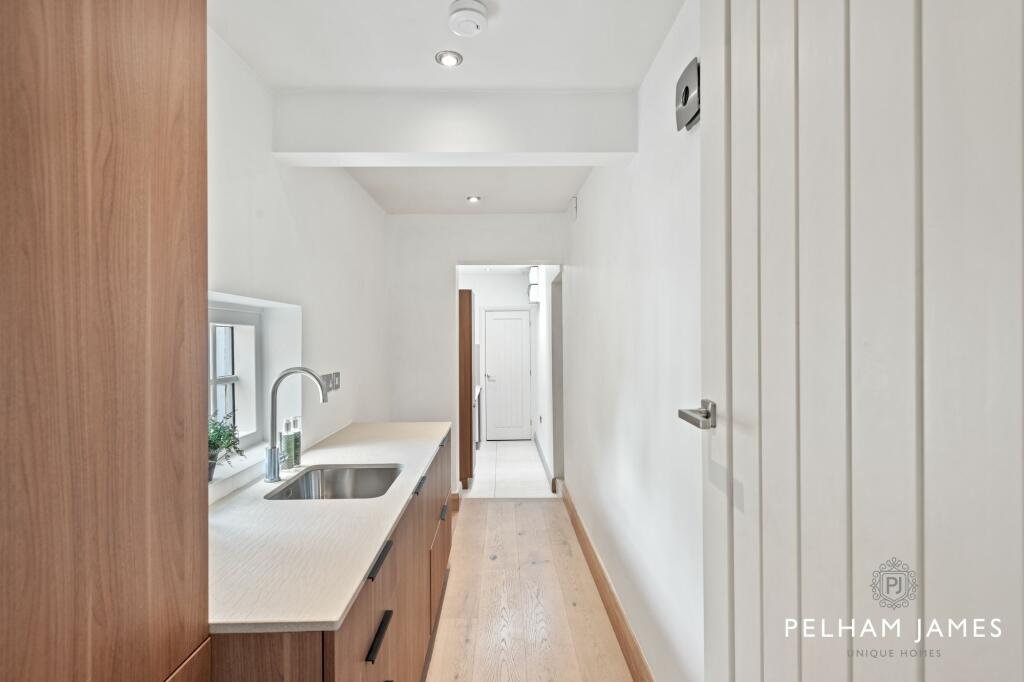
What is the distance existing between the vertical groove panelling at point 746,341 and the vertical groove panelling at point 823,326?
0.12 meters

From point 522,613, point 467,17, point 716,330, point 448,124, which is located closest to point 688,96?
point 467,17

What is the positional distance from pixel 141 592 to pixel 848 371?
1.00 metres

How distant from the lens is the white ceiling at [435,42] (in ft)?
5.12

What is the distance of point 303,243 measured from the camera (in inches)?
92.5

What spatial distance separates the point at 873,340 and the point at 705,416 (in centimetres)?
44

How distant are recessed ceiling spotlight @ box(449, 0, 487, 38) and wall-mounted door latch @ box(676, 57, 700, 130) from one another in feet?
2.07

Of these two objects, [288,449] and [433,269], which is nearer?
[288,449]

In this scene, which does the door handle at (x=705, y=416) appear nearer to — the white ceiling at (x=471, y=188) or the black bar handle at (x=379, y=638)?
the black bar handle at (x=379, y=638)

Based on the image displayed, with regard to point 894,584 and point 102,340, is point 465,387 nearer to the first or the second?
point 102,340

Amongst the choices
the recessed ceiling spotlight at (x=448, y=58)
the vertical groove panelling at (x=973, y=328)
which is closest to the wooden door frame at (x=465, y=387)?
the recessed ceiling spotlight at (x=448, y=58)

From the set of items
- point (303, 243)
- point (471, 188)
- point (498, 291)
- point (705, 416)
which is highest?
point (471, 188)

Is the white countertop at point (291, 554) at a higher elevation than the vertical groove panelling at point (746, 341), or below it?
below

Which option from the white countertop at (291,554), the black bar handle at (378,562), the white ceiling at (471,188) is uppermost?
the white ceiling at (471,188)

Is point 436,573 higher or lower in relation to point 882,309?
lower
